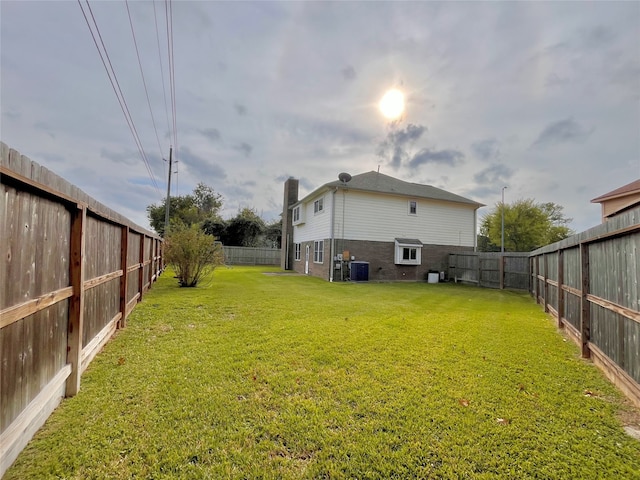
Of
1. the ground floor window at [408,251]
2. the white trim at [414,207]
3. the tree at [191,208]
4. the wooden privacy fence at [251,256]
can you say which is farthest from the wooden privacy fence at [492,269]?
the tree at [191,208]

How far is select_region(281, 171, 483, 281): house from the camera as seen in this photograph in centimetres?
1536

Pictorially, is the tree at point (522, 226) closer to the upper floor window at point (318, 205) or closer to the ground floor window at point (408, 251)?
the ground floor window at point (408, 251)

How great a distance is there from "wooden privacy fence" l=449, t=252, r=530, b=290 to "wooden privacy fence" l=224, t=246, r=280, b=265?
16.0 meters

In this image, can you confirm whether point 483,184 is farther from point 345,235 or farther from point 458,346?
point 458,346

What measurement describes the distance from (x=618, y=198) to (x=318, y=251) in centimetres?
1605

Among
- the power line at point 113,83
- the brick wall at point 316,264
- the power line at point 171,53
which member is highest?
the power line at point 171,53

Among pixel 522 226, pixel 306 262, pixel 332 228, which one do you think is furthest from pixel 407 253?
pixel 522 226

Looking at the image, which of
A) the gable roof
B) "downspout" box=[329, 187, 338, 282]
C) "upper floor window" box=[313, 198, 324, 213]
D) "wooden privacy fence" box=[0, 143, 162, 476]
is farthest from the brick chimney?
"wooden privacy fence" box=[0, 143, 162, 476]

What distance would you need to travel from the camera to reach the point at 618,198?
607 inches

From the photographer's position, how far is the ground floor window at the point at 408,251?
1620 cm

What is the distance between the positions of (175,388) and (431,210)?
658 inches

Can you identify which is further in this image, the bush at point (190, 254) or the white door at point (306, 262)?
the white door at point (306, 262)

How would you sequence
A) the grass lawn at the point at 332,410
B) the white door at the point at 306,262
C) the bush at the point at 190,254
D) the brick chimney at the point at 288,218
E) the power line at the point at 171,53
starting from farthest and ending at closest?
the brick chimney at the point at 288,218
the white door at the point at 306,262
the bush at the point at 190,254
the power line at the point at 171,53
the grass lawn at the point at 332,410

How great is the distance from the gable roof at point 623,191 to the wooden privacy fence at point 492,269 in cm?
760
